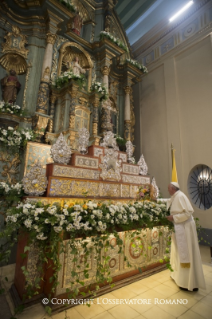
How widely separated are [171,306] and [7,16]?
396 inches

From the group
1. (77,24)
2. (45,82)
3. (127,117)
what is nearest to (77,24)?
(77,24)

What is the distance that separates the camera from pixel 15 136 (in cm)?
550

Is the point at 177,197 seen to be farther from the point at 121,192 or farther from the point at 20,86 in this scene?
the point at 20,86

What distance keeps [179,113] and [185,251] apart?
6876 millimetres

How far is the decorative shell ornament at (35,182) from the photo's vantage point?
339cm

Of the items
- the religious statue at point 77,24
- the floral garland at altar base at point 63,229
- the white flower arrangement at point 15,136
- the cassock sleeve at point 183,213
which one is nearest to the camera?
the floral garland at altar base at point 63,229

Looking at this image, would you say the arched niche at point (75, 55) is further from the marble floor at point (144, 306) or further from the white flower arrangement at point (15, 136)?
the marble floor at point (144, 306)

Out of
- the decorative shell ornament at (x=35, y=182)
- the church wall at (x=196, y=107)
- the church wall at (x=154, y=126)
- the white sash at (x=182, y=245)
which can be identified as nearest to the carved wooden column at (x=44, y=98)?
the decorative shell ornament at (x=35, y=182)

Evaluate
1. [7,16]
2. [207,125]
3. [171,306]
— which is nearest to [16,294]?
[171,306]

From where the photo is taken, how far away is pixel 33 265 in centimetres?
263

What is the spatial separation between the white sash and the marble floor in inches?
19.5

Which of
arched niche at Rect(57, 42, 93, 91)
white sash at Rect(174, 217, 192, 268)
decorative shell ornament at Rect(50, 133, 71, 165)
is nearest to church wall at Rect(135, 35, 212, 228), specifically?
arched niche at Rect(57, 42, 93, 91)

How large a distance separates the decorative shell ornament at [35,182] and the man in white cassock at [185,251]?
8.39 ft

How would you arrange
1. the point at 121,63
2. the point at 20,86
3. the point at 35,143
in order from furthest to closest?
the point at 121,63 → the point at 20,86 → the point at 35,143
